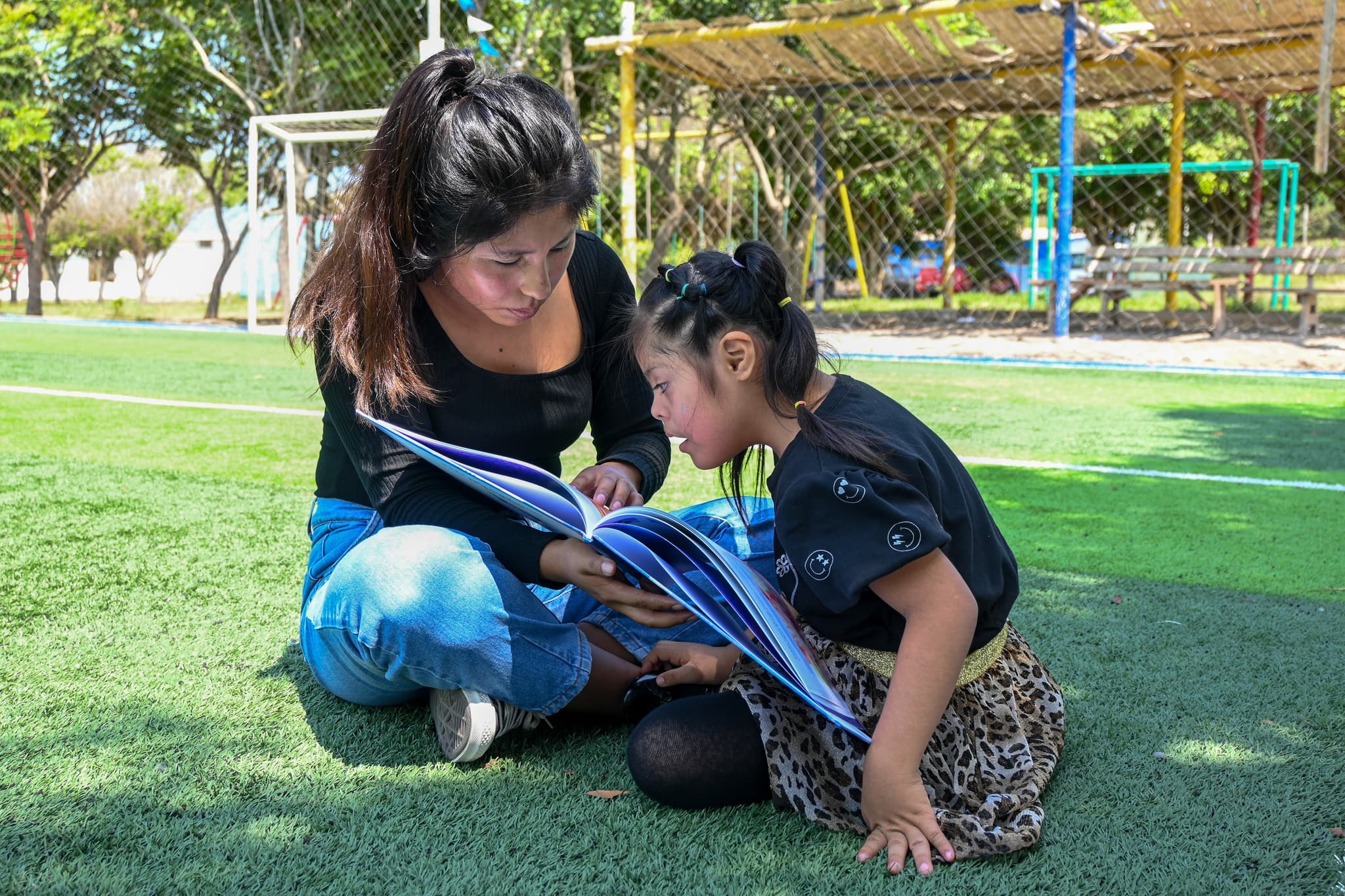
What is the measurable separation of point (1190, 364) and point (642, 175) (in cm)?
1166

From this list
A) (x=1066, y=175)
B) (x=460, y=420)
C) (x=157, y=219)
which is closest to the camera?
(x=460, y=420)

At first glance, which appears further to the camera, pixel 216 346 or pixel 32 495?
pixel 216 346

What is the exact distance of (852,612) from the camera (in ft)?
5.64

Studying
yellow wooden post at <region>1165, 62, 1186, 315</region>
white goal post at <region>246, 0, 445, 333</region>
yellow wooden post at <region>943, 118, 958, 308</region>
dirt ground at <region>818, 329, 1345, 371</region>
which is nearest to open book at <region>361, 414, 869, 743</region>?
dirt ground at <region>818, 329, 1345, 371</region>

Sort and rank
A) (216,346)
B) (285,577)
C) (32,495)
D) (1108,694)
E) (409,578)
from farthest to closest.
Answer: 1. (216,346)
2. (32,495)
3. (285,577)
4. (1108,694)
5. (409,578)

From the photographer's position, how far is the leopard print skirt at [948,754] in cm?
163

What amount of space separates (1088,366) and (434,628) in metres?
7.60

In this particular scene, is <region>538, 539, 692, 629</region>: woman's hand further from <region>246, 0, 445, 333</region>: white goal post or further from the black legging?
<region>246, 0, 445, 333</region>: white goal post

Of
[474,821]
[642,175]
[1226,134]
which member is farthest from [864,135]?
[474,821]

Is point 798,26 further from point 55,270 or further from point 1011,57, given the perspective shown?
point 55,270

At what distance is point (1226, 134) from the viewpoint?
20.7 metres

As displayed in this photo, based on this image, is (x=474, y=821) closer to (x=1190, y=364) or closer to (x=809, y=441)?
(x=809, y=441)

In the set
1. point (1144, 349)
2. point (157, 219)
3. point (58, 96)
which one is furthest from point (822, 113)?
point (157, 219)

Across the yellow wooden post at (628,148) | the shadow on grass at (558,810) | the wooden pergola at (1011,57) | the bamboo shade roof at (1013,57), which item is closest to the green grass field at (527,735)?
the shadow on grass at (558,810)
